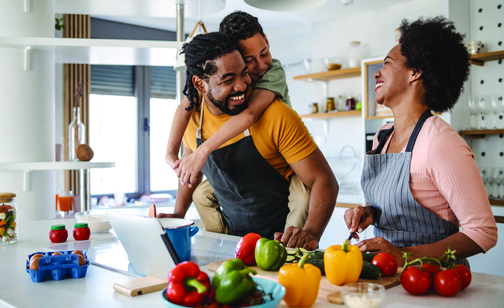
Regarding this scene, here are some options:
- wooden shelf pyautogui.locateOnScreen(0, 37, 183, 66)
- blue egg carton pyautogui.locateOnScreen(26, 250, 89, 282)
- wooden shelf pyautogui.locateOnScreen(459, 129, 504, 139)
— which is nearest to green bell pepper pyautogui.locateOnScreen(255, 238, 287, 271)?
blue egg carton pyautogui.locateOnScreen(26, 250, 89, 282)

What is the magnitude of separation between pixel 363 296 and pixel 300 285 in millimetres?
130

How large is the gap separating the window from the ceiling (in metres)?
0.77

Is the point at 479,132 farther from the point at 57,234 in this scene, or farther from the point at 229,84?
the point at 57,234

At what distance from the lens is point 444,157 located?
4.33ft

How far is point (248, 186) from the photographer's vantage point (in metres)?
1.80

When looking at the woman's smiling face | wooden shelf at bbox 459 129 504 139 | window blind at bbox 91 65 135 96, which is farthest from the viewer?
window blind at bbox 91 65 135 96

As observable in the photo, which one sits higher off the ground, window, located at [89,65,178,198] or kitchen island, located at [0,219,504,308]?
window, located at [89,65,178,198]

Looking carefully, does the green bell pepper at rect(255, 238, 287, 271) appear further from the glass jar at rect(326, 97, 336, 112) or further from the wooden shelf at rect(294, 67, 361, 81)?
the glass jar at rect(326, 97, 336, 112)

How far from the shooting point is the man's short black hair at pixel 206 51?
1581 mm

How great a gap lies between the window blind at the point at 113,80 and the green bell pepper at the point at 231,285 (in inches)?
219

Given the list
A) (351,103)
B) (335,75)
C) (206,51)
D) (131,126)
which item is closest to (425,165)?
(206,51)

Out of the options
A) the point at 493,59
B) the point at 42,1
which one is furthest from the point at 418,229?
the point at 493,59

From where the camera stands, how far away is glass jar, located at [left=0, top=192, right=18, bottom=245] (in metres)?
1.68

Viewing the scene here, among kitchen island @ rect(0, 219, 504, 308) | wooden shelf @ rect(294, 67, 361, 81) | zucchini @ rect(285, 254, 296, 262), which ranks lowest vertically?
kitchen island @ rect(0, 219, 504, 308)
